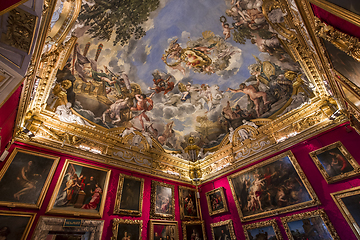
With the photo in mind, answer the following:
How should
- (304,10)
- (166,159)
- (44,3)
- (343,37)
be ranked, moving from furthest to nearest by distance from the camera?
(166,159) < (304,10) < (44,3) < (343,37)

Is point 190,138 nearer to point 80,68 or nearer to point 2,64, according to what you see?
point 80,68

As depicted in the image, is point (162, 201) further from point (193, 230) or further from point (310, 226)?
point (310, 226)

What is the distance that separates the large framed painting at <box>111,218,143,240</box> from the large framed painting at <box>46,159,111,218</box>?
955 millimetres

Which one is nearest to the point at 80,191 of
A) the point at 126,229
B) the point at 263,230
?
the point at 126,229

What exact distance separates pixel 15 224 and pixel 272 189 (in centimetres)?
1102

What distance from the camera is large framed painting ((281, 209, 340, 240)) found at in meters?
7.15

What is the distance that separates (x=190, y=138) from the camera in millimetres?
14703

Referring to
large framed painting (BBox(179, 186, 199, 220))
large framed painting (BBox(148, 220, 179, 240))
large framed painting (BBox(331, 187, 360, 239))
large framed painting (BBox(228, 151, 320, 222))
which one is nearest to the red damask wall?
large framed painting (BBox(331, 187, 360, 239))

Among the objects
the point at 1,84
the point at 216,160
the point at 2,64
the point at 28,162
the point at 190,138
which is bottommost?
the point at 1,84

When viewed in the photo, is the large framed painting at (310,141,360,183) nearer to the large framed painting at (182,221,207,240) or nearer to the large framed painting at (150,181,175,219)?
the large framed painting at (182,221,207,240)

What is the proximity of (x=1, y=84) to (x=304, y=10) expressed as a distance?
23.3 feet

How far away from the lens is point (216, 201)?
11.5 meters

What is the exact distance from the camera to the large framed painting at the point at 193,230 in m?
10.6

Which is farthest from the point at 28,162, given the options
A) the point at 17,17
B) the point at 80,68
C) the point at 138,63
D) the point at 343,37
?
the point at 343,37
